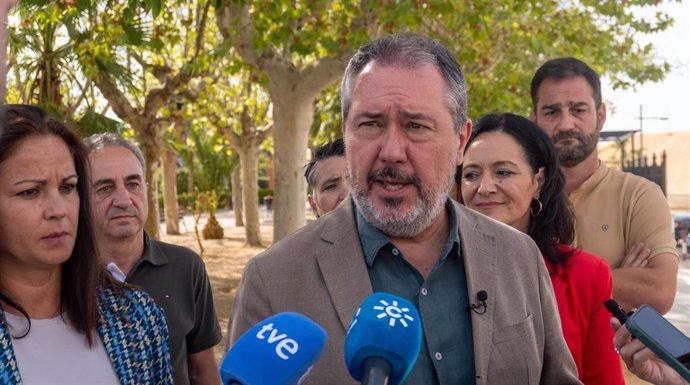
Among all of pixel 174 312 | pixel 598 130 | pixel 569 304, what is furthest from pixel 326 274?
pixel 598 130

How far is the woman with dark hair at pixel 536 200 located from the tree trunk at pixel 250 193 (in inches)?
774

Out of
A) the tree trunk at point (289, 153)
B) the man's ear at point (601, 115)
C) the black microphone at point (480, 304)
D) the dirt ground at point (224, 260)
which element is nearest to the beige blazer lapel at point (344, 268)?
the black microphone at point (480, 304)

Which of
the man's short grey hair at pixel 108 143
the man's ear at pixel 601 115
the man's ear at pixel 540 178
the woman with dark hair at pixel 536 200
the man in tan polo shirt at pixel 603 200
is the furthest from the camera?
the man's ear at pixel 601 115

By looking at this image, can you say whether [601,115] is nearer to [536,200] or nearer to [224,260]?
[536,200]

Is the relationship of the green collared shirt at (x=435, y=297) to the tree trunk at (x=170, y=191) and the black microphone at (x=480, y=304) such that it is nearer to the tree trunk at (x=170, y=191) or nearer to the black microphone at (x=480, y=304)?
the black microphone at (x=480, y=304)

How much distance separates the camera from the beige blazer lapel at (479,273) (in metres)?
2.24

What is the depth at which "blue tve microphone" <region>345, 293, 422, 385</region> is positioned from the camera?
4.92 ft

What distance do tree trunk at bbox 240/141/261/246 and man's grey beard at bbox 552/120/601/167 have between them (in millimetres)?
19330

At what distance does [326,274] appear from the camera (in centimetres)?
224

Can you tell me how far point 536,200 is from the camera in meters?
3.49

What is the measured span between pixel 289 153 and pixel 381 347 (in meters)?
9.98

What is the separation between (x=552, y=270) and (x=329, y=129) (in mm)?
21672

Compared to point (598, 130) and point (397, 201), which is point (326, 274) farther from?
point (598, 130)

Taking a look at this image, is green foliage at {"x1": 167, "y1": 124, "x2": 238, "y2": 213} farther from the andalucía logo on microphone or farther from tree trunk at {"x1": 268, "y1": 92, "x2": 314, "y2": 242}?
the andalucía logo on microphone
